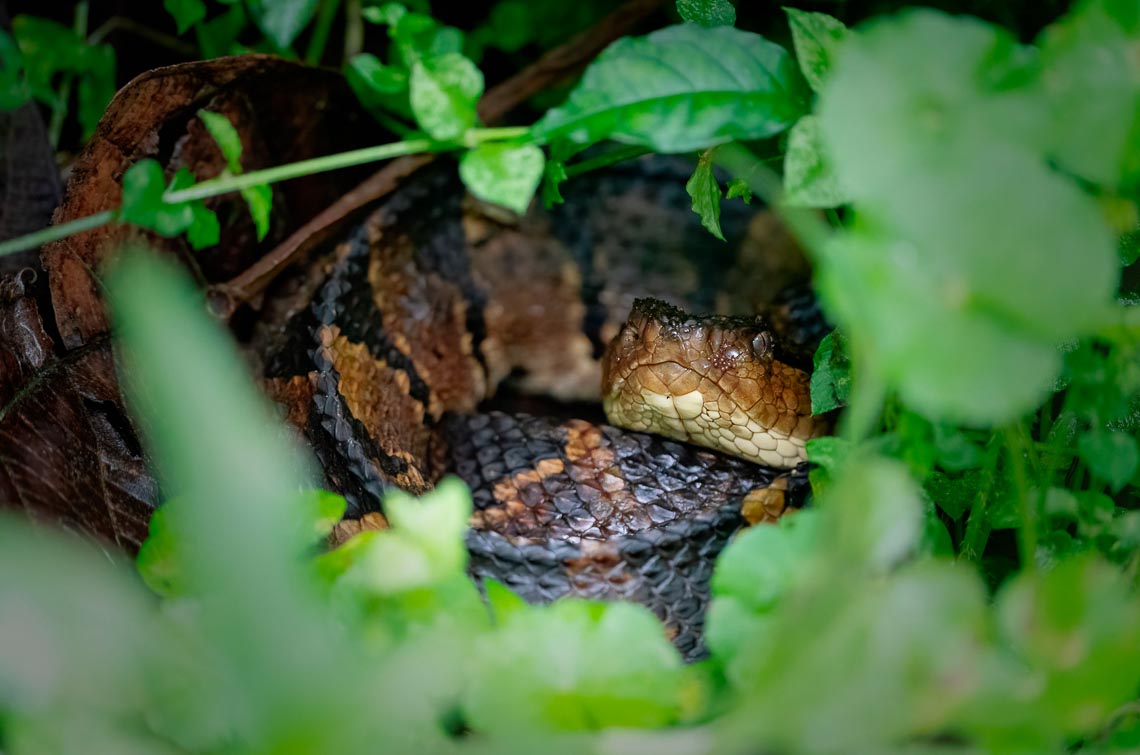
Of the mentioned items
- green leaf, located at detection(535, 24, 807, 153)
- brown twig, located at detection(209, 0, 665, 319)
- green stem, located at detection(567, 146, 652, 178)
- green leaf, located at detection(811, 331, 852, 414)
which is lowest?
green leaf, located at detection(811, 331, 852, 414)

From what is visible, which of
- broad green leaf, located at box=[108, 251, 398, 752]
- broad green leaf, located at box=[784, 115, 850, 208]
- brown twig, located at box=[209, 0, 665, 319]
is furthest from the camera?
brown twig, located at box=[209, 0, 665, 319]

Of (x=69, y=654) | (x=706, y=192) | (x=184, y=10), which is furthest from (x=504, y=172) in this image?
(x=184, y=10)

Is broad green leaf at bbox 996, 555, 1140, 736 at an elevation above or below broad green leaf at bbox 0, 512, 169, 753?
below

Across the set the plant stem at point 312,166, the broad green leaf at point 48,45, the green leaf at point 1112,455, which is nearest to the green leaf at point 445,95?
the plant stem at point 312,166

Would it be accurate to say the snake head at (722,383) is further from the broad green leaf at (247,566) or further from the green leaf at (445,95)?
the broad green leaf at (247,566)

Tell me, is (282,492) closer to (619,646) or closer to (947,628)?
(619,646)

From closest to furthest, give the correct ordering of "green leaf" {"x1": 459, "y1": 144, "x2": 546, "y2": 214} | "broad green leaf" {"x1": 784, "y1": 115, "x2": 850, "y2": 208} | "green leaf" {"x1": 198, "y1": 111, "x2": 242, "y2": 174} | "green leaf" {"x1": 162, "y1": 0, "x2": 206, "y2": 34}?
"broad green leaf" {"x1": 784, "y1": 115, "x2": 850, "y2": 208} < "green leaf" {"x1": 459, "y1": 144, "x2": 546, "y2": 214} < "green leaf" {"x1": 198, "y1": 111, "x2": 242, "y2": 174} < "green leaf" {"x1": 162, "y1": 0, "x2": 206, "y2": 34}

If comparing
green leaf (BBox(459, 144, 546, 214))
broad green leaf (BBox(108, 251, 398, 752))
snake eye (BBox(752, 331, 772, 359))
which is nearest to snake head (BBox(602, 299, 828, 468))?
snake eye (BBox(752, 331, 772, 359))

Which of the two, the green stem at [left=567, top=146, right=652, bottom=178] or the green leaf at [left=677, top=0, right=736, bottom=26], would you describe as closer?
the green leaf at [left=677, top=0, right=736, bottom=26]

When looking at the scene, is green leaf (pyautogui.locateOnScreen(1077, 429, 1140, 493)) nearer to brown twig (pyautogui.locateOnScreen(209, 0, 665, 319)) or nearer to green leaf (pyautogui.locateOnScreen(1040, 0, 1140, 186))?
green leaf (pyautogui.locateOnScreen(1040, 0, 1140, 186))
